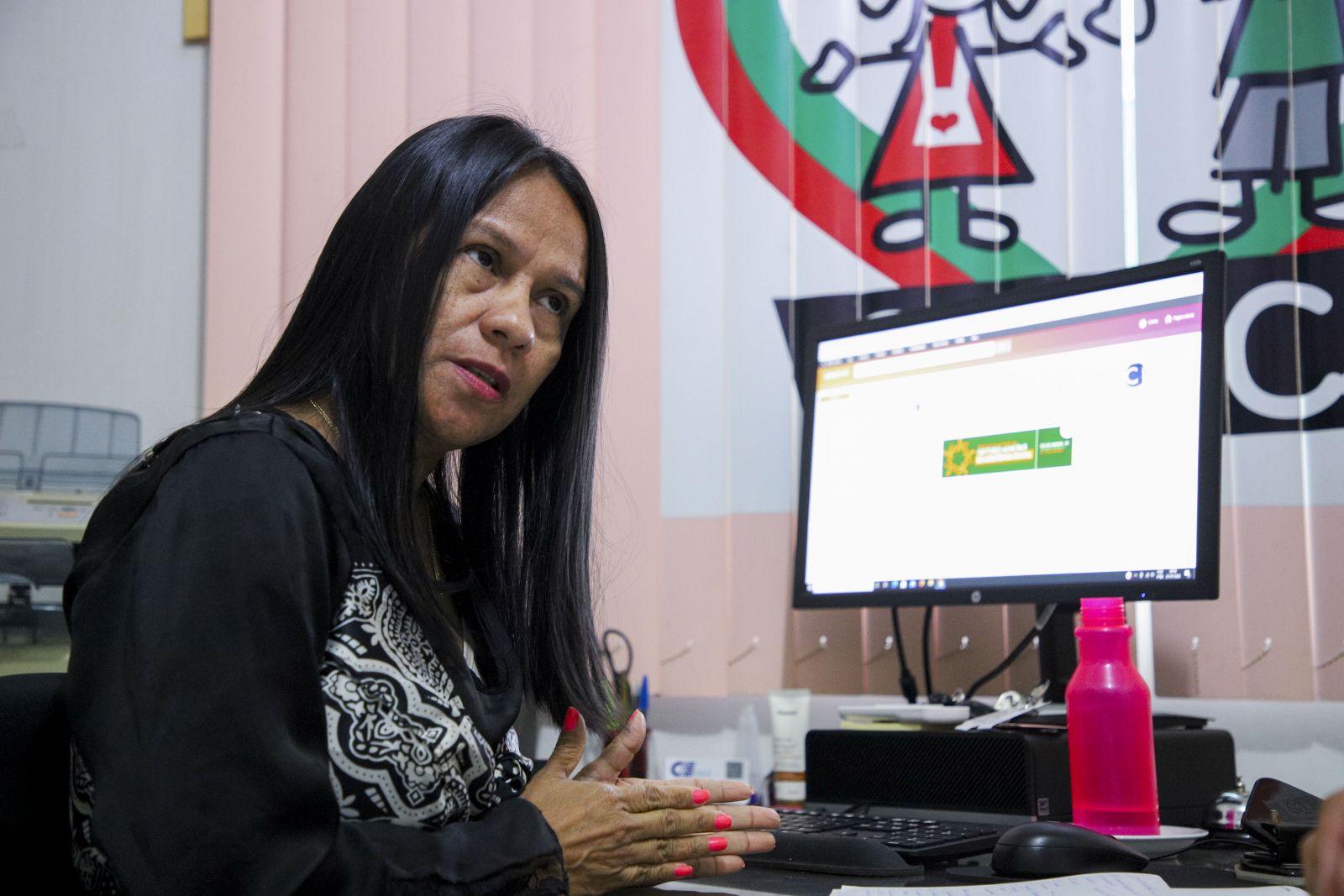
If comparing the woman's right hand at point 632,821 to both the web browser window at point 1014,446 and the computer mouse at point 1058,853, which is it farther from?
the web browser window at point 1014,446

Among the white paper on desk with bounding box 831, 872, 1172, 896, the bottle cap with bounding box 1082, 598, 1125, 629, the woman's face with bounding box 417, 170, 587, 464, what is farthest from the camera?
the bottle cap with bounding box 1082, 598, 1125, 629

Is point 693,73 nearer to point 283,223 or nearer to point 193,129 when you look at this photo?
point 283,223

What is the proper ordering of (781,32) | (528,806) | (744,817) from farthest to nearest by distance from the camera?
(781,32)
(744,817)
(528,806)

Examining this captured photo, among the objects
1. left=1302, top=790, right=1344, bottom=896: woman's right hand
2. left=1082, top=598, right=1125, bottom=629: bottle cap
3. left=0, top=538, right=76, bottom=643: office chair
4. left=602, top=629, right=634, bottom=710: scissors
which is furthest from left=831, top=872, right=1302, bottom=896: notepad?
left=0, top=538, right=76, bottom=643: office chair

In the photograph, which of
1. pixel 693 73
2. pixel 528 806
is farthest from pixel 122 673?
pixel 693 73

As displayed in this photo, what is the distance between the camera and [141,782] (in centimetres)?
76

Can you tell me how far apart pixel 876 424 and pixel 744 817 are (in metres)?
0.78

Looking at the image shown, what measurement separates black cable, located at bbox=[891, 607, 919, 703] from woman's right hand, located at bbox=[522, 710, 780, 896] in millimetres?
741

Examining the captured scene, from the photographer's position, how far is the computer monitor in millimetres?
1409

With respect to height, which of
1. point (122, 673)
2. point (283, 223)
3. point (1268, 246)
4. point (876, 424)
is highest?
point (283, 223)

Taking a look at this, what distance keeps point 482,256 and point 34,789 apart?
1.88 feet

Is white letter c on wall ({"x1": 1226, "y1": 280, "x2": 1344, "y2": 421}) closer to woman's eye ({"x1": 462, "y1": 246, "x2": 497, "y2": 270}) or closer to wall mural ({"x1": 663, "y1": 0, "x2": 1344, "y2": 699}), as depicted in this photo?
wall mural ({"x1": 663, "y1": 0, "x2": 1344, "y2": 699})

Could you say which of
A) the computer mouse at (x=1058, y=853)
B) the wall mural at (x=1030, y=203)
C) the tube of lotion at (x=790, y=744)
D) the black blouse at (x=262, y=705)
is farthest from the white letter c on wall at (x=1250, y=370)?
the black blouse at (x=262, y=705)

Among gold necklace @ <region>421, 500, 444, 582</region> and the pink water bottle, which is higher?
gold necklace @ <region>421, 500, 444, 582</region>
